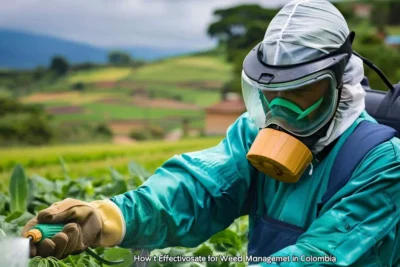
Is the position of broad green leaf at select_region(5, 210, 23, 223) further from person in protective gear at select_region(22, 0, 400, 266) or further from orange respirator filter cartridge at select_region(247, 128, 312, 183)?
orange respirator filter cartridge at select_region(247, 128, 312, 183)

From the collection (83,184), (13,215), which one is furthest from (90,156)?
(13,215)

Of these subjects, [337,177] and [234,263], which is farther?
[234,263]

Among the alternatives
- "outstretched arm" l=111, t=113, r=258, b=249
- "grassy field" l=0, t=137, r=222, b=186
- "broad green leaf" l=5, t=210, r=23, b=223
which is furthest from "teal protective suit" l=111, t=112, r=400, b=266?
"grassy field" l=0, t=137, r=222, b=186

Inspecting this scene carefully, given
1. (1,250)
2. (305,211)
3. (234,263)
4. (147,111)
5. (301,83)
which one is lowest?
(147,111)

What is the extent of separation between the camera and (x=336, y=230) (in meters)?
1.78

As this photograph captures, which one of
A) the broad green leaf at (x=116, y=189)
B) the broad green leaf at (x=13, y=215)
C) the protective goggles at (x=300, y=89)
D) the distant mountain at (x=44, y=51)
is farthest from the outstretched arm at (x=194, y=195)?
the distant mountain at (x=44, y=51)

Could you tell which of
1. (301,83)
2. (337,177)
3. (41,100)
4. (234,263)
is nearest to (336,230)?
(337,177)

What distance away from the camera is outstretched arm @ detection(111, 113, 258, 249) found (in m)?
2.03

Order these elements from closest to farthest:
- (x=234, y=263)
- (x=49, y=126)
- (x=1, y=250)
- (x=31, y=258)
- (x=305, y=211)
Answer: (x=1, y=250) → (x=31, y=258) → (x=305, y=211) → (x=234, y=263) → (x=49, y=126)

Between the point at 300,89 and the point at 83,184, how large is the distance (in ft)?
5.80

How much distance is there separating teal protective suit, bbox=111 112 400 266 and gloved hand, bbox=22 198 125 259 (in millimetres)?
54

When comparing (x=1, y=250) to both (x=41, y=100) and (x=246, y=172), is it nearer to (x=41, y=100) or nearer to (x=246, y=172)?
(x=246, y=172)

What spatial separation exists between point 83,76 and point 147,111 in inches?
32.4

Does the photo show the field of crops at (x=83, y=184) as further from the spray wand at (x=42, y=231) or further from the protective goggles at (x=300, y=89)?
the protective goggles at (x=300, y=89)
